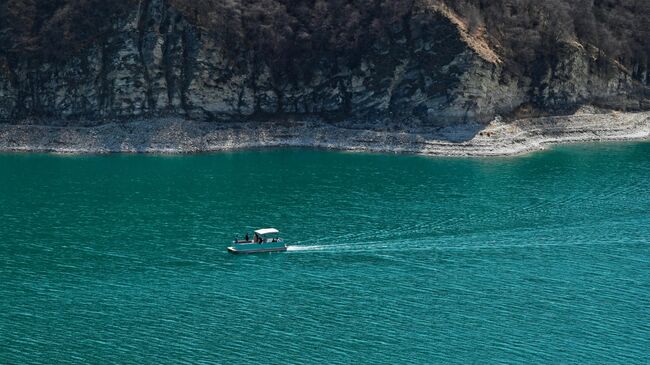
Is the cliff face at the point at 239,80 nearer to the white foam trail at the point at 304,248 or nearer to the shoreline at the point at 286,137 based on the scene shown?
the shoreline at the point at 286,137

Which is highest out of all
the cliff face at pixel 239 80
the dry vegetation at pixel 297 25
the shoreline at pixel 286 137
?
the dry vegetation at pixel 297 25

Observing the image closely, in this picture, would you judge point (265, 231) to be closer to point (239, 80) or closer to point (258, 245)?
point (258, 245)

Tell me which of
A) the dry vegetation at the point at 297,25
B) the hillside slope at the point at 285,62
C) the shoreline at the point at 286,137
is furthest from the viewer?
the dry vegetation at the point at 297,25

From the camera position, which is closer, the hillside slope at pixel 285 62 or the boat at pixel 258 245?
the boat at pixel 258 245

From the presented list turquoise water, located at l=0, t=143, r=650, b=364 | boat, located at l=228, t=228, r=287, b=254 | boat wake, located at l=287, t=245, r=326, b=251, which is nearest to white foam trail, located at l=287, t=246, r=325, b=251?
boat wake, located at l=287, t=245, r=326, b=251

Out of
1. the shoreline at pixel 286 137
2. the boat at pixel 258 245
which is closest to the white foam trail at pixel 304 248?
the boat at pixel 258 245

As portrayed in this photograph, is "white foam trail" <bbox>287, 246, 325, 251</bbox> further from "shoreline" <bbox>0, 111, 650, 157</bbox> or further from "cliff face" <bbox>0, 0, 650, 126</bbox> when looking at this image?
"cliff face" <bbox>0, 0, 650, 126</bbox>

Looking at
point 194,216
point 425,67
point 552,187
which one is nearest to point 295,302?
point 194,216
